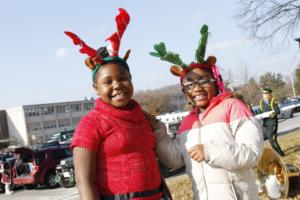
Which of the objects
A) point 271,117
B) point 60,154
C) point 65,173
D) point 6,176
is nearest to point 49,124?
point 6,176

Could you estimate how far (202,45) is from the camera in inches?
109

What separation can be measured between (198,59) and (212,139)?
0.58m

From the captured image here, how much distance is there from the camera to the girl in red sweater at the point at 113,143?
2182mm

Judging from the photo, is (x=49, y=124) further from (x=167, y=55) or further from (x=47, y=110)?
(x=167, y=55)

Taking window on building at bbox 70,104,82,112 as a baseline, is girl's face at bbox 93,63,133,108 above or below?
below

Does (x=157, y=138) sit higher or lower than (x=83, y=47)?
lower

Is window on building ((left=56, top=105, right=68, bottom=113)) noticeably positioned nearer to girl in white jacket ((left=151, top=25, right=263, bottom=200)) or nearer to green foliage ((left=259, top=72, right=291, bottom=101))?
green foliage ((left=259, top=72, right=291, bottom=101))

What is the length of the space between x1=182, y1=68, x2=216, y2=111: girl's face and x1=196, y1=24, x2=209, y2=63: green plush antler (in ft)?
0.26

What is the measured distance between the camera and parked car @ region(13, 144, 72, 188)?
13859 millimetres

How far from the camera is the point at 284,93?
71.4 metres

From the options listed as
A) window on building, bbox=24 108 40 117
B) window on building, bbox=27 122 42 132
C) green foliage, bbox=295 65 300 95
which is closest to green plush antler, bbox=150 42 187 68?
green foliage, bbox=295 65 300 95

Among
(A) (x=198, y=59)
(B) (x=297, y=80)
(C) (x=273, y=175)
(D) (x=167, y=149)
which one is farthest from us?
(B) (x=297, y=80)

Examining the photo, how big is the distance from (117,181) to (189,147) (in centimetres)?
60

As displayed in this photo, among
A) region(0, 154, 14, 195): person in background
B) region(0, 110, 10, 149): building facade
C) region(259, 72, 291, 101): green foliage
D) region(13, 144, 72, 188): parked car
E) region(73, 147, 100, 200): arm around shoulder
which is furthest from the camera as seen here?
region(0, 110, 10, 149): building facade
